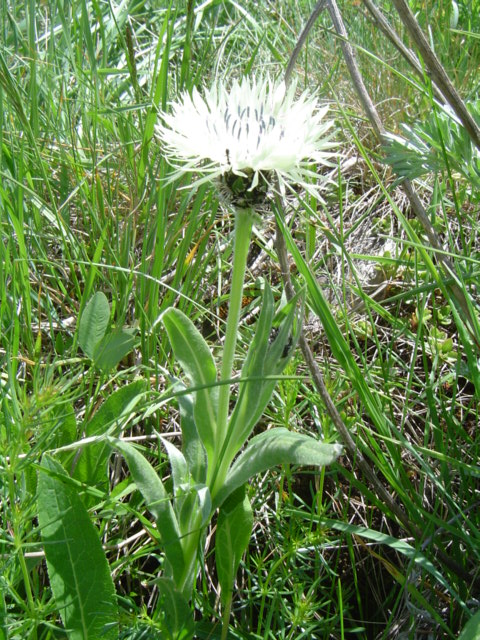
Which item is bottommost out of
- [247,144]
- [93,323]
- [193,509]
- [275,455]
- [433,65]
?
[193,509]

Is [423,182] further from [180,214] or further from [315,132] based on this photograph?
[315,132]

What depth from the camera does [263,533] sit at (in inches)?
60.0

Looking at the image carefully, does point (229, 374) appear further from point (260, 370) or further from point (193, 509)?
point (193, 509)

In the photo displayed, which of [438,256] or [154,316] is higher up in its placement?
[438,256]

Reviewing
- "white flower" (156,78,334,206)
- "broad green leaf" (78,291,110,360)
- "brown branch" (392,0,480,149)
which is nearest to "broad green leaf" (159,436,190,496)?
"broad green leaf" (78,291,110,360)

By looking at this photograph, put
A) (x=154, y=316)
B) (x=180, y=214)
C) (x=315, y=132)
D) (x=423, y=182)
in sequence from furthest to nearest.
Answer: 1. (x=423, y=182)
2. (x=180, y=214)
3. (x=154, y=316)
4. (x=315, y=132)

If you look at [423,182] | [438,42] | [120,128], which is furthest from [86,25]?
[438,42]

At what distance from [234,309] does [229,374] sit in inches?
4.5

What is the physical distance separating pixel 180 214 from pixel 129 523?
0.75 m

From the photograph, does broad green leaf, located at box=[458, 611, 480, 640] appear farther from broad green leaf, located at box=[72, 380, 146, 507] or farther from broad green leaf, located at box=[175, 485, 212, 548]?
Result: broad green leaf, located at box=[72, 380, 146, 507]

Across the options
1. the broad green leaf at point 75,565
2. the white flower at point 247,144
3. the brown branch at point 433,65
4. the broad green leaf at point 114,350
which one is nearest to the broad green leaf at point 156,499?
the broad green leaf at point 75,565

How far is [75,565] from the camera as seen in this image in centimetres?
120

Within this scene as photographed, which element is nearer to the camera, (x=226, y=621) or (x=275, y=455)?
(x=275, y=455)

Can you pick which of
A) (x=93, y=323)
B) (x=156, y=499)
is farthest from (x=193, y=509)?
(x=93, y=323)
